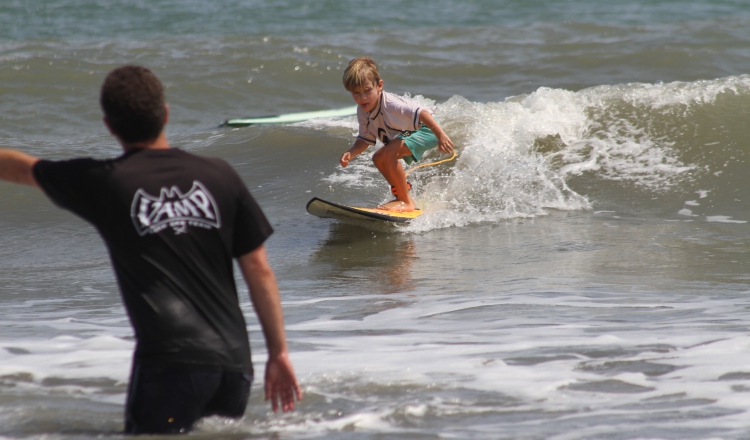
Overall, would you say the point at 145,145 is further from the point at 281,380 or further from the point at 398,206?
the point at 398,206

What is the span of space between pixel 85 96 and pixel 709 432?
1257 centimetres

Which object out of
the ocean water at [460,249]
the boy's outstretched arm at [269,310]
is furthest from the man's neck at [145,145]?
the ocean water at [460,249]

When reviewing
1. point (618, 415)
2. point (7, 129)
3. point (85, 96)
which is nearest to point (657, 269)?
point (618, 415)

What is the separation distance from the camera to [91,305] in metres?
5.46

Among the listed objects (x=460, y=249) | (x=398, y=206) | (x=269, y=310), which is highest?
(x=269, y=310)

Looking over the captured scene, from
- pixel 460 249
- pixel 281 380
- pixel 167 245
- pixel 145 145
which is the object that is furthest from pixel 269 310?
pixel 460 249

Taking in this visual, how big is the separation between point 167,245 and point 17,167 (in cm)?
51

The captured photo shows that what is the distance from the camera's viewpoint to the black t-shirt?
2555 mm

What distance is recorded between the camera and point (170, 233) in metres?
2.59

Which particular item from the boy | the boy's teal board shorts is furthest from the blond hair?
the boy's teal board shorts

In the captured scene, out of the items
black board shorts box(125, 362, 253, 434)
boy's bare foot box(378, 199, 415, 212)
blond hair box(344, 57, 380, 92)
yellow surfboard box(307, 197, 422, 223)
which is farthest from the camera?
boy's bare foot box(378, 199, 415, 212)

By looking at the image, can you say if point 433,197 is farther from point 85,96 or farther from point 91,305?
point 85,96

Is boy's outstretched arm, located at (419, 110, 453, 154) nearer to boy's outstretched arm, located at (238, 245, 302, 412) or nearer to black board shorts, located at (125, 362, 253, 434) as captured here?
boy's outstretched arm, located at (238, 245, 302, 412)

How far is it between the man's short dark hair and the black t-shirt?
0.07m
